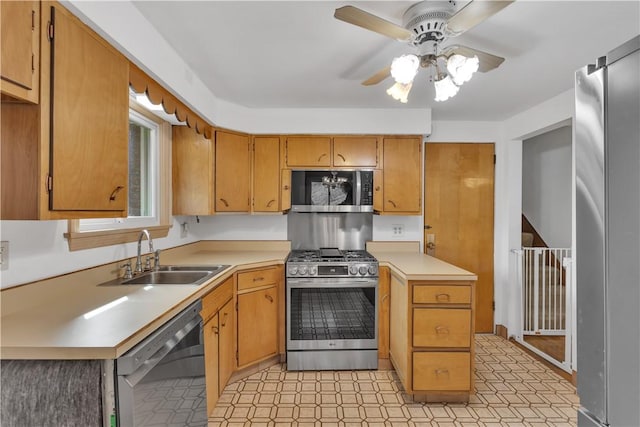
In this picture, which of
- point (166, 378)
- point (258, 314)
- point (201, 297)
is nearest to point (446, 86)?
point (201, 297)

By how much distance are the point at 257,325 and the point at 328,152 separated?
5.66ft

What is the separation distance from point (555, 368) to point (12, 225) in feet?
12.9

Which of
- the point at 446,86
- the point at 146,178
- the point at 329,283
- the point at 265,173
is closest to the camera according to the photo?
the point at 446,86

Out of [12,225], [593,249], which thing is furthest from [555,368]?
[12,225]

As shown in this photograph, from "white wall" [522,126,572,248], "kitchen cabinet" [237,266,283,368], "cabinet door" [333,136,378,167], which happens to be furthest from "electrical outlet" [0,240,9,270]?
"white wall" [522,126,572,248]

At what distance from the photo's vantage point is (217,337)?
7.36 ft

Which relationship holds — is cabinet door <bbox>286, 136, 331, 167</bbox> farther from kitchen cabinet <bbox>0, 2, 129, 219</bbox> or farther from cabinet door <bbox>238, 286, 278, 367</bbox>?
kitchen cabinet <bbox>0, 2, 129, 219</bbox>

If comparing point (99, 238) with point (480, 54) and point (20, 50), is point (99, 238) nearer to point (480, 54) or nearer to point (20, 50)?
point (20, 50)

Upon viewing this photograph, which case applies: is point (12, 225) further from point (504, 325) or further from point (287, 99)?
point (504, 325)

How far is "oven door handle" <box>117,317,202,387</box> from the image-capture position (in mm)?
1155

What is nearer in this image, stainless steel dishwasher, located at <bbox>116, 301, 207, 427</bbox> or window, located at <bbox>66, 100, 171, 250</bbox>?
stainless steel dishwasher, located at <bbox>116, 301, 207, 427</bbox>

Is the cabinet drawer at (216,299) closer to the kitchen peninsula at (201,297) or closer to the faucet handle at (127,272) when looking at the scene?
the kitchen peninsula at (201,297)

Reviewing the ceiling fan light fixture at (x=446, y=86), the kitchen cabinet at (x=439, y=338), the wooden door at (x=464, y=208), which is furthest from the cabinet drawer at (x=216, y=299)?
the wooden door at (x=464, y=208)

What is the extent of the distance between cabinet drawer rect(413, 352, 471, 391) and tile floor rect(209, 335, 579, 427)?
6.2 inches
